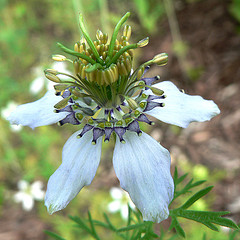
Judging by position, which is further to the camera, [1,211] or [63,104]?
[1,211]

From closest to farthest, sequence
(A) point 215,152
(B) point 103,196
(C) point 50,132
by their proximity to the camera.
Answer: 1. (B) point 103,196
2. (A) point 215,152
3. (C) point 50,132

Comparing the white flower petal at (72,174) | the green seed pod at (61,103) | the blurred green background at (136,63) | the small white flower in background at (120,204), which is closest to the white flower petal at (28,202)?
the blurred green background at (136,63)

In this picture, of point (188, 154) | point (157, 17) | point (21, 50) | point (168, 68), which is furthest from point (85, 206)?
point (157, 17)

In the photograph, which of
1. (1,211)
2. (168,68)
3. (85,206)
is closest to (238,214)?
(85,206)

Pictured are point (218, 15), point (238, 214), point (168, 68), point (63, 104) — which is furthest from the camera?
point (218, 15)

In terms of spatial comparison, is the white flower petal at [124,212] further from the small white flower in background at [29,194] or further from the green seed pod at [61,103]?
the green seed pod at [61,103]

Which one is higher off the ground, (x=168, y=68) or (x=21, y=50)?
(x=21, y=50)

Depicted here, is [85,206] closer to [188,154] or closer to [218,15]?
[188,154]

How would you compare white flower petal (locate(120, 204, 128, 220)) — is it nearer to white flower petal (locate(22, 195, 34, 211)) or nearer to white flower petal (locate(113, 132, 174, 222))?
white flower petal (locate(22, 195, 34, 211))

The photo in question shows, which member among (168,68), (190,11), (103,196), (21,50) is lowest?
(103,196)
